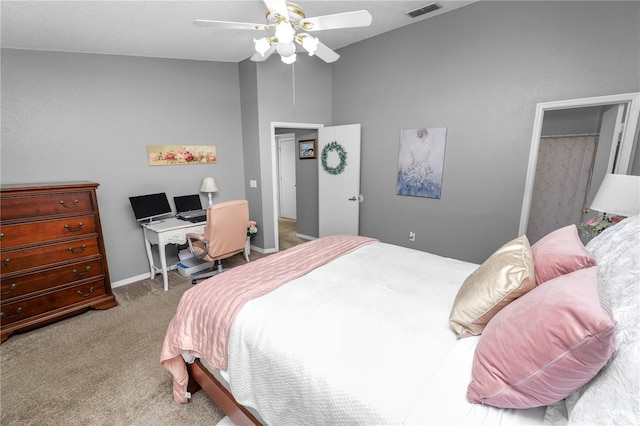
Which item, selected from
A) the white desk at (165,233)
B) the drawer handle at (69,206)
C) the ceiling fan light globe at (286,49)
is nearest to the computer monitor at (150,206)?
the white desk at (165,233)

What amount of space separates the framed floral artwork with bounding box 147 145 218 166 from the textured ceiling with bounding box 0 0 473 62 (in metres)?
1.06

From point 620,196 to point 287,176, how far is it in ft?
17.8

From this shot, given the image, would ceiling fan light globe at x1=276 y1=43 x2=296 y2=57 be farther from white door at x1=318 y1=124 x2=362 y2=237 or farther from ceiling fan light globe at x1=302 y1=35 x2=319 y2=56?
white door at x1=318 y1=124 x2=362 y2=237

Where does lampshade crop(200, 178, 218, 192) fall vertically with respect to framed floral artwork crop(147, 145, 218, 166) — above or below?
below

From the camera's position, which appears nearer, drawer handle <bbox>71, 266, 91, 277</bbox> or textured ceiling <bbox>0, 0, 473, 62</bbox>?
textured ceiling <bbox>0, 0, 473, 62</bbox>

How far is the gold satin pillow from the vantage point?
107 cm

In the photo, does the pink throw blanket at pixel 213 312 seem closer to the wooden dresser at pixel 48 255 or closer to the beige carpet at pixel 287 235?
the wooden dresser at pixel 48 255

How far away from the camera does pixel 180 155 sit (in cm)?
359

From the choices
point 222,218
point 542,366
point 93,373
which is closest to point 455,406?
point 542,366

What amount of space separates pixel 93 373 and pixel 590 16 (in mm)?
4750

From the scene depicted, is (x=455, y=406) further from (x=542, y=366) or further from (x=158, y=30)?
(x=158, y=30)

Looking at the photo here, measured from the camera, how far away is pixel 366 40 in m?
3.61

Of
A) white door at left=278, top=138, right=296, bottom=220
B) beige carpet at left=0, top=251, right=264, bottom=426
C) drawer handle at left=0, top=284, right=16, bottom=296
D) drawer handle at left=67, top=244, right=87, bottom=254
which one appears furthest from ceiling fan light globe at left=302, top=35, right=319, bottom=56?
white door at left=278, top=138, right=296, bottom=220

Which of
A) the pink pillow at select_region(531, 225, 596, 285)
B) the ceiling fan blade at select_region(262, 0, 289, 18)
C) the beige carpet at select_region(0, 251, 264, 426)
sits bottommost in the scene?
the beige carpet at select_region(0, 251, 264, 426)
